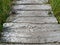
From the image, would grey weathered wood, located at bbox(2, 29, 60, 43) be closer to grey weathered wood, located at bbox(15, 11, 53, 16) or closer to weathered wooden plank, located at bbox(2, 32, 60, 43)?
weathered wooden plank, located at bbox(2, 32, 60, 43)

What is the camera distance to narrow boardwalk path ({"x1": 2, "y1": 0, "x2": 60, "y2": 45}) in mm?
2984

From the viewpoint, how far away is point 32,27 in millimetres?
3504

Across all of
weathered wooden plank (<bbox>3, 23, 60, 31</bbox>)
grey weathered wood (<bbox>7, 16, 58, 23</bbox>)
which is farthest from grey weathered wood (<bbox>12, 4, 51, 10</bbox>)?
weathered wooden plank (<bbox>3, 23, 60, 31</bbox>)

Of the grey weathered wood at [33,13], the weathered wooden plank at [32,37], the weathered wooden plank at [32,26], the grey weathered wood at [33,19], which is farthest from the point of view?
the grey weathered wood at [33,13]

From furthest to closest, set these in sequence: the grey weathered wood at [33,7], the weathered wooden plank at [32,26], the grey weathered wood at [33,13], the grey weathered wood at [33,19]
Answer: the grey weathered wood at [33,7] → the grey weathered wood at [33,13] → the grey weathered wood at [33,19] → the weathered wooden plank at [32,26]

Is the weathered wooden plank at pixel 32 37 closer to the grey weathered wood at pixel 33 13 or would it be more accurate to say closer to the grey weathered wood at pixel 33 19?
the grey weathered wood at pixel 33 19

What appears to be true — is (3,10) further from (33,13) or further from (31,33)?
(31,33)

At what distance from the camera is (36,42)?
9.52 ft

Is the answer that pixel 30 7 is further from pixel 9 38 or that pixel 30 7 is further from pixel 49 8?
pixel 9 38

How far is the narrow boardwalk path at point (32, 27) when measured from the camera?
9.79 feet

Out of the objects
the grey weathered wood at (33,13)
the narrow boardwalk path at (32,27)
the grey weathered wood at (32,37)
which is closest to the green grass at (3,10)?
the narrow boardwalk path at (32,27)

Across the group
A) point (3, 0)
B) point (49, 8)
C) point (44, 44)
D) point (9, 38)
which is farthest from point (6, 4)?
point (44, 44)

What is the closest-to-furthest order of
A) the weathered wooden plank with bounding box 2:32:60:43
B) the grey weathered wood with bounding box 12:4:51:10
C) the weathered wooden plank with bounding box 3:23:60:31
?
the weathered wooden plank with bounding box 2:32:60:43 < the weathered wooden plank with bounding box 3:23:60:31 < the grey weathered wood with bounding box 12:4:51:10

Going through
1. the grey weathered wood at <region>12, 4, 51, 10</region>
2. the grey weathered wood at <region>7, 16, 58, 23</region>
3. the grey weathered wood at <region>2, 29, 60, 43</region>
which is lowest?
the grey weathered wood at <region>12, 4, 51, 10</region>
